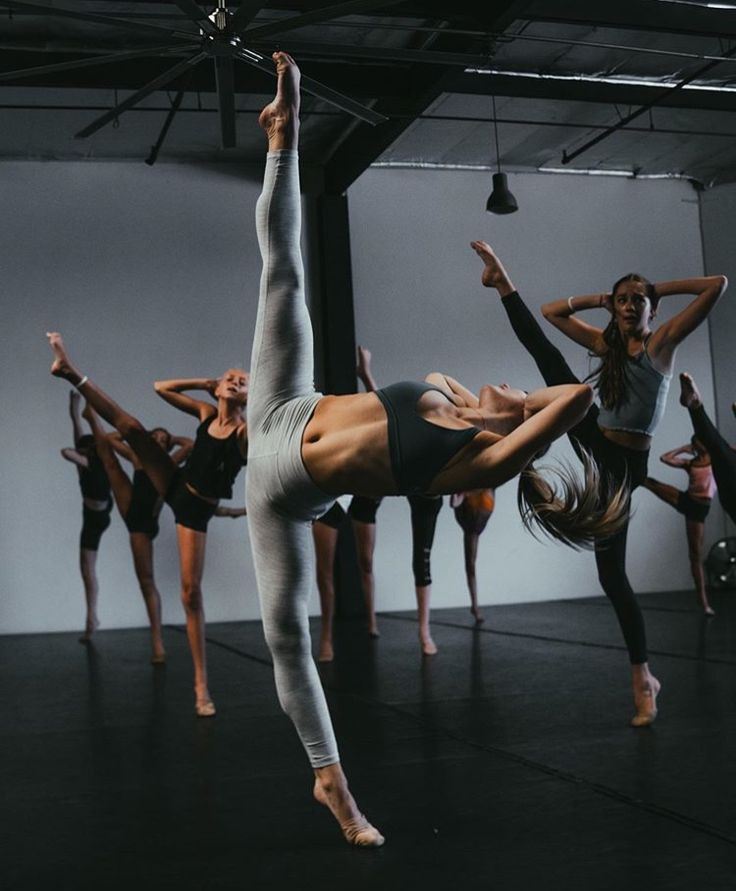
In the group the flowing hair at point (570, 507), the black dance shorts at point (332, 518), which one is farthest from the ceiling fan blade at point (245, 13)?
the flowing hair at point (570, 507)

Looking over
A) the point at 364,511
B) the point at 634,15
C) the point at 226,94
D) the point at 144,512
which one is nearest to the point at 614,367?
the point at 226,94

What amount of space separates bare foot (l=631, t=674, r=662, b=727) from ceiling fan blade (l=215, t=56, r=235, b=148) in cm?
292

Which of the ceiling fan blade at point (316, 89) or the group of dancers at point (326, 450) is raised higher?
the ceiling fan blade at point (316, 89)

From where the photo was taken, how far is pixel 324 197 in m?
9.40

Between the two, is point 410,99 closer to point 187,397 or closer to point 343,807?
point 187,397

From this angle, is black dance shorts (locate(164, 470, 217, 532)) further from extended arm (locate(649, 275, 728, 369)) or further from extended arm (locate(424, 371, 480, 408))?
extended arm (locate(424, 371, 480, 408))

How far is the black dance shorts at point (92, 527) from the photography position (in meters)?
7.94

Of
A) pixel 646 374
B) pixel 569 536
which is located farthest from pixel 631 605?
pixel 569 536

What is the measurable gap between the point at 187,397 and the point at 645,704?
247 cm

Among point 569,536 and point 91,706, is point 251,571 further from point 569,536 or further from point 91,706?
point 569,536

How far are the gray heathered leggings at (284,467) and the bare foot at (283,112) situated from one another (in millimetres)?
41

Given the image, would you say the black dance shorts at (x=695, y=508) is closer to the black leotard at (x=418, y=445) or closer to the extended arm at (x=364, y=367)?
the extended arm at (x=364, y=367)

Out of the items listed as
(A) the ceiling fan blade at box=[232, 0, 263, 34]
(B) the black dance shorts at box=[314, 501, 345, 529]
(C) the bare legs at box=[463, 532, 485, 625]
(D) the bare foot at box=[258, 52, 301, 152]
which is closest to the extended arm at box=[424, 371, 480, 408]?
(D) the bare foot at box=[258, 52, 301, 152]

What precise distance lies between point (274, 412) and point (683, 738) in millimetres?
1845
